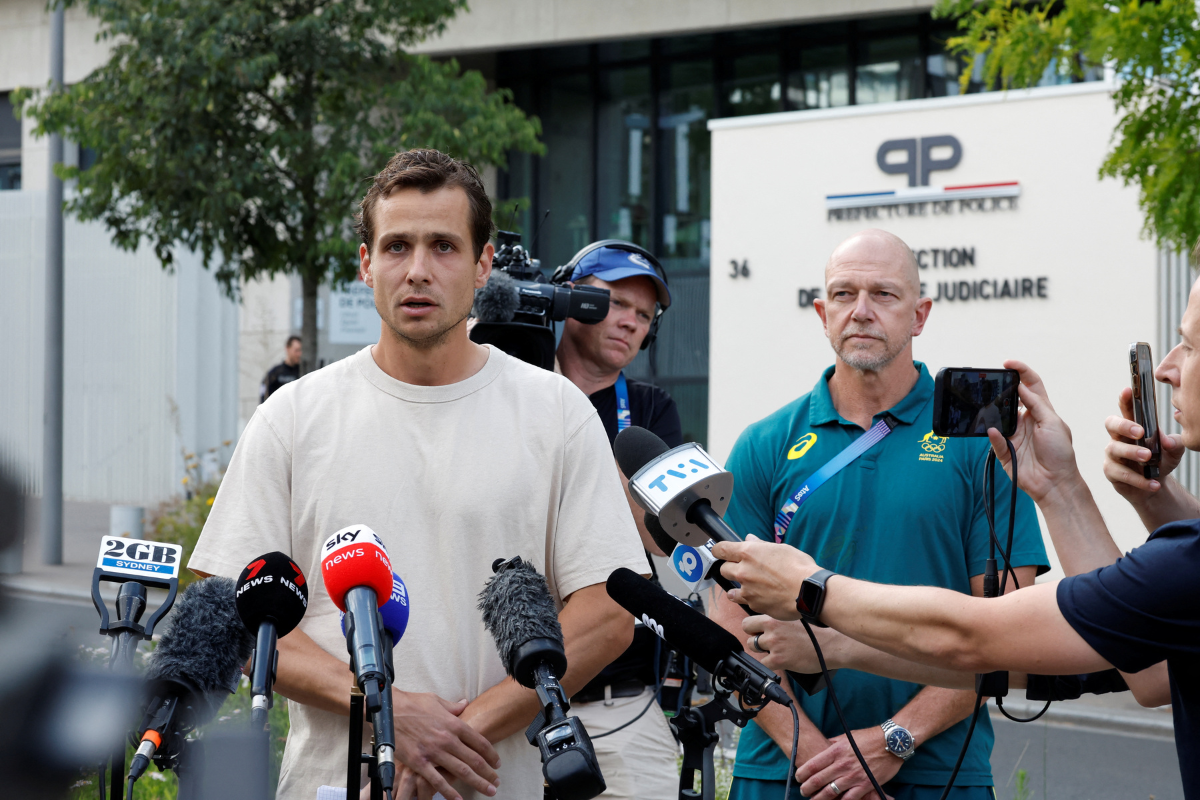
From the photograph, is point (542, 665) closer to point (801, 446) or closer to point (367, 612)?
point (367, 612)

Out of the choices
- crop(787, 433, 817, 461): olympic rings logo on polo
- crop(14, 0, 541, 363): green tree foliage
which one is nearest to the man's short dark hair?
crop(787, 433, 817, 461): olympic rings logo on polo

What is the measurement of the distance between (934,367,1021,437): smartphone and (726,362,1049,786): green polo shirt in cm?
41

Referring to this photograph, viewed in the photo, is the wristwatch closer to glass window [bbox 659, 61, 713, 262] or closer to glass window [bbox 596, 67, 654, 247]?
glass window [bbox 659, 61, 713, 262]

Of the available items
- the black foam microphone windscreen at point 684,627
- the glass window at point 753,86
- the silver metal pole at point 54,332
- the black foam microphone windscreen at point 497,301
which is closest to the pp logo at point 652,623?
the black foam microphone windscreen at point 684,627

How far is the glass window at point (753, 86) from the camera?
19359 mm

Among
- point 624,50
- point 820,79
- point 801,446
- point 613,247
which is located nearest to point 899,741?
point 801,446

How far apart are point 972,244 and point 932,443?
10.1 m

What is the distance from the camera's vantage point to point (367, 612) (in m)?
1.79

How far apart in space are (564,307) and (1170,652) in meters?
2.34

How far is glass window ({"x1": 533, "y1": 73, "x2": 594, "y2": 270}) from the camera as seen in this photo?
2119 centimetres

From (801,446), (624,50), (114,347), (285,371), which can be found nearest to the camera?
(801,446)

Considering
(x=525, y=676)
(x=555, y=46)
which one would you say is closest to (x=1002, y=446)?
Answer: (x=525, y=676)

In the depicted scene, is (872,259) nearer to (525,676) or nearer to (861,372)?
(861,372)

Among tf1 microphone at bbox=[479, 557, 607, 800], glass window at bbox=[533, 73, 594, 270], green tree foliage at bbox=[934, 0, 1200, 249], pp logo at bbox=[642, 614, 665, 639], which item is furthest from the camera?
glass window at bbox=[533, 73, 594, 270]
